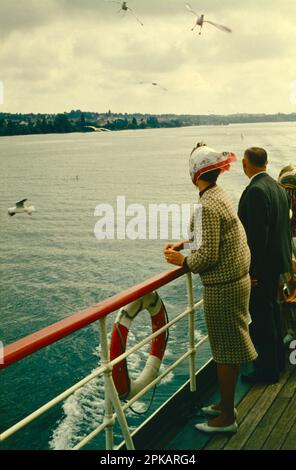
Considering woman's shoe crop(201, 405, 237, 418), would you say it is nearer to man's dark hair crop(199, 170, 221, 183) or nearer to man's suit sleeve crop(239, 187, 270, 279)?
man's suit sleeve crop(239, 187, 270, 279)

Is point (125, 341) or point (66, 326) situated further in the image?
point (125, 341)

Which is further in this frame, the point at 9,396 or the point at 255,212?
the point at 9,396

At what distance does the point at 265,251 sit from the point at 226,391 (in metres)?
1.00

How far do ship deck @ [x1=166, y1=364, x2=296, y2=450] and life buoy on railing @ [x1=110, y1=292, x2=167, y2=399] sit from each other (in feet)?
1.27

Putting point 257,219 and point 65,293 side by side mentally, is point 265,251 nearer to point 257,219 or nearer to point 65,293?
point 257,219

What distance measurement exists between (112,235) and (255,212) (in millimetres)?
26297

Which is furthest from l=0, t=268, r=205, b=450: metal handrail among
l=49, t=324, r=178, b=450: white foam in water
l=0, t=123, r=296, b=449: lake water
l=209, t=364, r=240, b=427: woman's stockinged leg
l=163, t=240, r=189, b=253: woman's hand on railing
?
l=0, t=123, r=296, b=449: lake water

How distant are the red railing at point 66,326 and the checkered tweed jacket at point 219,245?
27cm

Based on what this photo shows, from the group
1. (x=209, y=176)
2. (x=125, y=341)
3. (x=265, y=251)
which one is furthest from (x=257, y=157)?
(x=125, y=341)

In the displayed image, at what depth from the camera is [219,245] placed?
8.71 feet

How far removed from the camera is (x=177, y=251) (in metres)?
2.94

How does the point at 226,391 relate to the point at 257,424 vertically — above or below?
above
